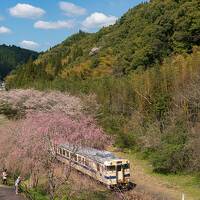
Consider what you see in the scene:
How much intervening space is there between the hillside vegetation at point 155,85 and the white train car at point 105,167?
13.2 ft

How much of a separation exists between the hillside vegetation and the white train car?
4013 mm

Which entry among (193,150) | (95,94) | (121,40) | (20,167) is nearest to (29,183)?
(20,167)

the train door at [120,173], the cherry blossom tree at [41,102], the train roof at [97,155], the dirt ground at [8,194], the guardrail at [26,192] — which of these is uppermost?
the cherry blossom tree at [41,102]

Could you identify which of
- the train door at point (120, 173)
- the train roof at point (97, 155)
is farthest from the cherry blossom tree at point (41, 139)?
the train door at point (120, 173)

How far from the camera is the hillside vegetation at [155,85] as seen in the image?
30.5 metres

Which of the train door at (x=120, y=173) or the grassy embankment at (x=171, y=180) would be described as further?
the train door at (x=120, y=173)

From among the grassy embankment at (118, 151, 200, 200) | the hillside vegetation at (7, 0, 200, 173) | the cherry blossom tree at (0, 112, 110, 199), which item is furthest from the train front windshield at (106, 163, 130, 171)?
the hillside vegetation at (7, 0, 200, 173)

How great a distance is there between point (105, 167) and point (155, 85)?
43.7 feet

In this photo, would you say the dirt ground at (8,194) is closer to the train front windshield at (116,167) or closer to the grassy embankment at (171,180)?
the train front windshield at (116,167)

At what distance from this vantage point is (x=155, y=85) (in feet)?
121

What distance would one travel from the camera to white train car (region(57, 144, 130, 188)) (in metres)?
25.5

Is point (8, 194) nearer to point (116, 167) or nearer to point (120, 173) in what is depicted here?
point (116, 167)

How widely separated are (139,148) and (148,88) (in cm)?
535

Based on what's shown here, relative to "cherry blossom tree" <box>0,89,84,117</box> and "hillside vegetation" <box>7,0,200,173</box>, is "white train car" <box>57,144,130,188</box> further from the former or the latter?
"cherry blossom tree" <box>0,89,84,117</box>
